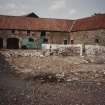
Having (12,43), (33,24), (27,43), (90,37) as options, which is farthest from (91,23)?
(12,43)

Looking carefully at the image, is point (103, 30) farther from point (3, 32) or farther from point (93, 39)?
point (3, 32)

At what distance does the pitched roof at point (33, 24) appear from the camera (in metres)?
41.6

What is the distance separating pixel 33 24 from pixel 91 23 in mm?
11414

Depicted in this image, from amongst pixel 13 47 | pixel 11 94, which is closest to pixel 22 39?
pixel 13 47

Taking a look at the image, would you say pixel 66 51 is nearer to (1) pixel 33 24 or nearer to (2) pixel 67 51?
(2) pixel 67 51

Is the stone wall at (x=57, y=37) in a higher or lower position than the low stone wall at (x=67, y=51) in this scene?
higher

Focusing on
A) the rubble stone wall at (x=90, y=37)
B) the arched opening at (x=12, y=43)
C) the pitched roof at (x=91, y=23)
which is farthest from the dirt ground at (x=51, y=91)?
the arched opening at (x=12, y=43)

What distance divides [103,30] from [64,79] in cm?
2464

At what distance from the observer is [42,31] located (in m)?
42.8

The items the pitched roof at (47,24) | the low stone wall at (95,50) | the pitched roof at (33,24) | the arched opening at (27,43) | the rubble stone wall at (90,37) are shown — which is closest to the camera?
the low stone wall at (95,50)

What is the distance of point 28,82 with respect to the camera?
1174cm

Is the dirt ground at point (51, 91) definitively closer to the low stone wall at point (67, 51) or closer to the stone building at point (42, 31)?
A: the low stone wall at point (67, 51)

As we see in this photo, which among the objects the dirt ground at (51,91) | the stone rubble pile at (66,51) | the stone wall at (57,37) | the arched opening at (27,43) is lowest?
the dirt ground at (51,91)

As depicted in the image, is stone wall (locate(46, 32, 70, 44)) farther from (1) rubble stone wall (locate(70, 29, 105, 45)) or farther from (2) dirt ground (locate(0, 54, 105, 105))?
(2) dirt ground (locate(0, 54, 105, 105))
